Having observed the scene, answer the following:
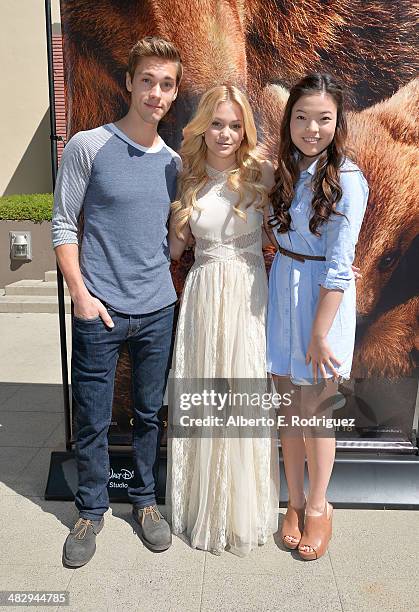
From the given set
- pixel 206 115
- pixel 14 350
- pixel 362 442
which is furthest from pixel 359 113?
pixel 14 350

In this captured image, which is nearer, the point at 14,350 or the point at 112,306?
the point at 112,306

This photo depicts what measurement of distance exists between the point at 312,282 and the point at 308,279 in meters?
0.02

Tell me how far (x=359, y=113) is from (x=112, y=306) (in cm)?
146

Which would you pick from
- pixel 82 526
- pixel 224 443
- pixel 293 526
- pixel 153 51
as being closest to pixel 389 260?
pixel 224 443

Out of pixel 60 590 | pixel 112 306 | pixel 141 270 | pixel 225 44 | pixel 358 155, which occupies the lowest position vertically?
pixel 60 590

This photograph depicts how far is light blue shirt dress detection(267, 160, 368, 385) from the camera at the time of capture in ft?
6.78

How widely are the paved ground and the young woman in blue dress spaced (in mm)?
159

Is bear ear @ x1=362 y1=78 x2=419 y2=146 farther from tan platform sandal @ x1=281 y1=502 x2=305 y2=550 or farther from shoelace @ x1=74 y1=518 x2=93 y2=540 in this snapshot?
shoelace @ x1=74 y1=518 x2=93 y2=540

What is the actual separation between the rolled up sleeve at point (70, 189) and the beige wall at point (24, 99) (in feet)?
28.5

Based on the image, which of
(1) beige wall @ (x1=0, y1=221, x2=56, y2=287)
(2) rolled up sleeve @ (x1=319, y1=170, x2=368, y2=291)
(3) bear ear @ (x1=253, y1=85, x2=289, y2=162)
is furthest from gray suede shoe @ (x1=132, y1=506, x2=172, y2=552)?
(1) beige wall @ (x1=0, y1=221, x2=56, y2=287)

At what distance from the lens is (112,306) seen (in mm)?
2273

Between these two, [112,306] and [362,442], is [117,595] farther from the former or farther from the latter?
[362,442]

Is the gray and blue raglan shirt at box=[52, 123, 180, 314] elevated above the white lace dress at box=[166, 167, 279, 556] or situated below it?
above

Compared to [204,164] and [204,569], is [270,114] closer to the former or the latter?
[204,164]
